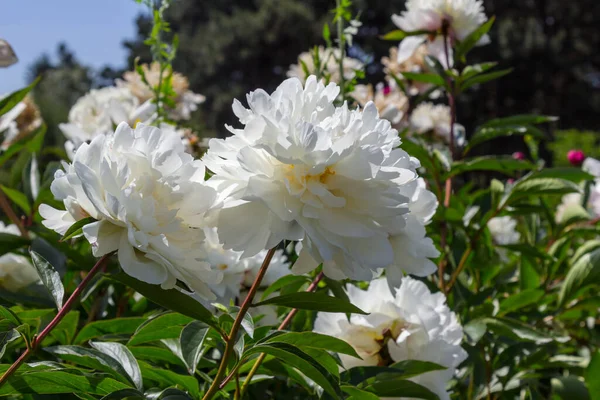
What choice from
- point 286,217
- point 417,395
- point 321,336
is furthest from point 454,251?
point 286,217

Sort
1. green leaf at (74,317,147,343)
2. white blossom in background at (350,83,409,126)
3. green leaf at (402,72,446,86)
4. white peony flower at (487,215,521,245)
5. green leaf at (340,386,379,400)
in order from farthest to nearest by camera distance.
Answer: white peony flower at (487,215,521,245) < white blossom in background at (350,83,409,126) < green leaf at (402,72,446,86) < green leaf at (74,317,147,343) < green leaf at (340,386,379,400)

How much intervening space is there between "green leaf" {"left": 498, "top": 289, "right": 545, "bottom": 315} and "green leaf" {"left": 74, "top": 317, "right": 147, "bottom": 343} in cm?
58

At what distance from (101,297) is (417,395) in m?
0.44

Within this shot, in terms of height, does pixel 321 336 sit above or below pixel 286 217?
below

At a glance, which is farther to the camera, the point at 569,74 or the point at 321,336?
the point at 569,74

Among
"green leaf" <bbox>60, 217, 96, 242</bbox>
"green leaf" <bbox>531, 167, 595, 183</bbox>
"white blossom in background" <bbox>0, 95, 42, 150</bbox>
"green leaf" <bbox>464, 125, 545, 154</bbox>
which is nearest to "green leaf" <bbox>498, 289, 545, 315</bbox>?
"green leaf" <bbox>531, 167, 595, 183</bbox>

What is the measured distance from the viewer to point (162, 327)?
2.08ft

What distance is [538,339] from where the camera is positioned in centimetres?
Answer: 88

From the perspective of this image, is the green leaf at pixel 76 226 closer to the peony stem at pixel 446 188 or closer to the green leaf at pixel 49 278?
the green leaf at pixel 49 278

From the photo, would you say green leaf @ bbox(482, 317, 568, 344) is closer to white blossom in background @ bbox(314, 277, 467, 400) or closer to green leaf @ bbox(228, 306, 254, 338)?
white blossom in background @ bbox(314, 277, 467, 400)

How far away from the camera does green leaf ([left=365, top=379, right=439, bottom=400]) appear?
2.26ft

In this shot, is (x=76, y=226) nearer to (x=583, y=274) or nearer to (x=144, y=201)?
(x=144, y=201)

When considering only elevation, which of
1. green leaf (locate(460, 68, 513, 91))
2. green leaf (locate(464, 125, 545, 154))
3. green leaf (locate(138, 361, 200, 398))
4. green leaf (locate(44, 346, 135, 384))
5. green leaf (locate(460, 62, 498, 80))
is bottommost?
green leaf (locate(138, 361, 200, 398))

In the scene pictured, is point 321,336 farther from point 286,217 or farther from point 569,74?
point 569,74
